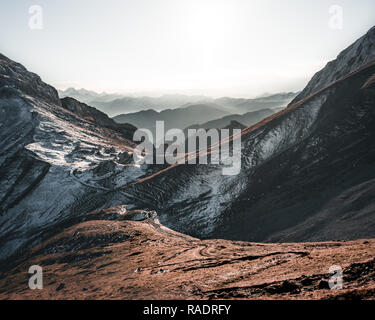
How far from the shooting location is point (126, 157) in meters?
98.3

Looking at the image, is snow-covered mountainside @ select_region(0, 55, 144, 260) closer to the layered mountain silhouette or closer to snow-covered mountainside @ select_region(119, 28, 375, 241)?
the layered mountain silhouette

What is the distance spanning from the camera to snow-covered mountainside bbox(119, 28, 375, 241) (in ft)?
157

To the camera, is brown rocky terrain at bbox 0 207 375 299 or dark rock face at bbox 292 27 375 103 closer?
brown rocky terrain at bbox 0 207 375 299

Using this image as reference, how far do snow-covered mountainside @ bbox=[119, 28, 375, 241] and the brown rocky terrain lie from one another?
1042 cm

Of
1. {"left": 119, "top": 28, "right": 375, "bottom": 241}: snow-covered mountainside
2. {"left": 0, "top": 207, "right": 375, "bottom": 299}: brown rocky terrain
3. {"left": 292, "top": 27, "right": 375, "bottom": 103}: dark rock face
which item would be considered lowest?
{"left": 0, "top": 207, "right": 375, "bottom": 299}: brown rocky terrain

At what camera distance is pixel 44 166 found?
80.8 meters

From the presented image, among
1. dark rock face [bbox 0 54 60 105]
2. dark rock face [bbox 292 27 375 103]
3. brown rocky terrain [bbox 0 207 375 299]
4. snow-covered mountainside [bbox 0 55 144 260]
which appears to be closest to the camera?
brown rocky terrain [bbox 0 207 375 299]

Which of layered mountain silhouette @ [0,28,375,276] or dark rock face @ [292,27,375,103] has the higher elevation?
dark rock face @ [292,27,375,103]

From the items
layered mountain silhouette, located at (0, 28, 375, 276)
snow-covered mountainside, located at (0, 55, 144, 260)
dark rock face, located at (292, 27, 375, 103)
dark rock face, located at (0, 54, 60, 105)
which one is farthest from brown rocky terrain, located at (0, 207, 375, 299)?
dark rock face, located at (292, 27, 375, 103)

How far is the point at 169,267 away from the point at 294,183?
40.5 meters

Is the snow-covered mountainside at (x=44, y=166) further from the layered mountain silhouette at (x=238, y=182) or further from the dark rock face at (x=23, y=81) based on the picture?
the dark rock face at (x=23, y=81)
